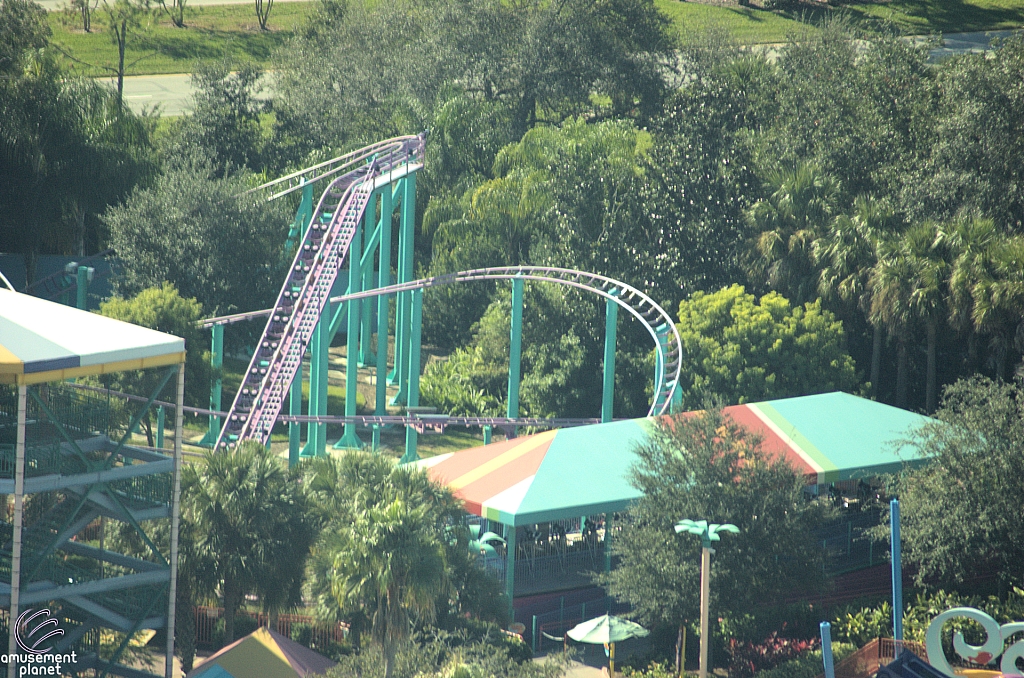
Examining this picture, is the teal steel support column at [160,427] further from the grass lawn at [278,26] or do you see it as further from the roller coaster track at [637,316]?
the grass lawn at [278,26]

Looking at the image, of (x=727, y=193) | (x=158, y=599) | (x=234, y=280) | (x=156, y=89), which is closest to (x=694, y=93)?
(x=727, y=193)

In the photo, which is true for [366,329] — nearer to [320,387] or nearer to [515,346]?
[320,387]

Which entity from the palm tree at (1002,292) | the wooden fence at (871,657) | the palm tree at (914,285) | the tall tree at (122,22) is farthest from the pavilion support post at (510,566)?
the tall tree at (122,22)

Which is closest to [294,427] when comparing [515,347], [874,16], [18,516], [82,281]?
[515,347]

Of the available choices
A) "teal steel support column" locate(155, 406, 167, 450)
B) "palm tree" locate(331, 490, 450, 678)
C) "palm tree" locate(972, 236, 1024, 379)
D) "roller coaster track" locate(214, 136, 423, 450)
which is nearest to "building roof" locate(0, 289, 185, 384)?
"palm tree" locate(331, 490, 450, 678)

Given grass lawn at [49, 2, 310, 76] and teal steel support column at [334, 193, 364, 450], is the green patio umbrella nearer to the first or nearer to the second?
teal steel support column at [334, 193, 364, 450]

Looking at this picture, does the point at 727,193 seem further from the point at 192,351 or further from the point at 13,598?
the point at 13,598
